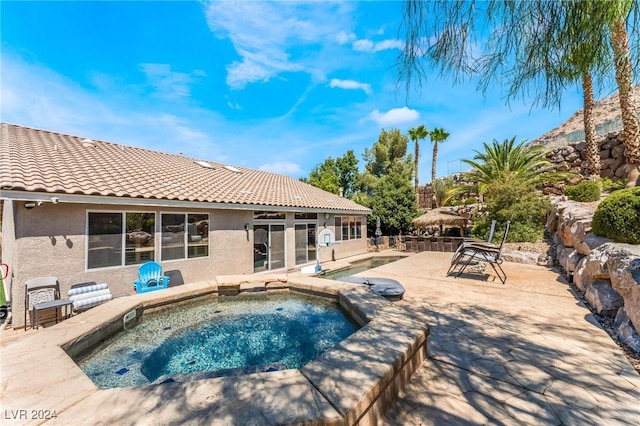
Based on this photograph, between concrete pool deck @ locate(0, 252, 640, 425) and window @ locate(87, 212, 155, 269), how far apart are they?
137 inches

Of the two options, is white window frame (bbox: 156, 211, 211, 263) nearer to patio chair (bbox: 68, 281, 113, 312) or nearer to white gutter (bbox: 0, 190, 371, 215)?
white gutter (bbox: 0, 190, 371, 215)

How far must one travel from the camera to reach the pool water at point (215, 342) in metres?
4.19

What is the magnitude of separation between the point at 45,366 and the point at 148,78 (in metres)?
14.6

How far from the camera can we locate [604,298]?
547cm

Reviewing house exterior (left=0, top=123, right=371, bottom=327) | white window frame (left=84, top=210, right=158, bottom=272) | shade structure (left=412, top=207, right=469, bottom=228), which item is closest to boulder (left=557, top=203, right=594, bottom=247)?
shade structure (left=412, top=207, right=469, bottom=228)

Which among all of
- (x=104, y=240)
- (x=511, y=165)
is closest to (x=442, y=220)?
(x=511, y=165)

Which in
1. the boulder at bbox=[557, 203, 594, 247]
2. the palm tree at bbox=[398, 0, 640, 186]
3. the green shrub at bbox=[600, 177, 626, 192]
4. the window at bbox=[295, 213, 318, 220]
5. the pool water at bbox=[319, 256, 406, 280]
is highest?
the palm tree at bbox=[398, 0, 640, 186]

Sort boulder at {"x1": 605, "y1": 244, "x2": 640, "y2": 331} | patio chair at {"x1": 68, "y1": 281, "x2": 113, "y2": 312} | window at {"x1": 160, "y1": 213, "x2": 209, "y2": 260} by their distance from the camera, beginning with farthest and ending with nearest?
window at {"x1": 160, "y1": 213, "x2": 209, "y2": 260}
patio chair at {"x1": 68, "y1": 281, "x2": 113, "y2": 312}
boulder at {"x1": 605, "y1": 244, "x2": 640, "y2": 331}

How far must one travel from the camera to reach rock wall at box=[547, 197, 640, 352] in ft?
14.1

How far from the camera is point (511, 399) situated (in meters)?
3.02

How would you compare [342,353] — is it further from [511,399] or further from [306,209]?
[306,209]

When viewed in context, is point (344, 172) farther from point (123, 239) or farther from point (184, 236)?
point (123, 239)

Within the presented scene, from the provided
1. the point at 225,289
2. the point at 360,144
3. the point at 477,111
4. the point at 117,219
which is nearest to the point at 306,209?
the point at 225,289

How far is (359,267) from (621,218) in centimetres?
967
